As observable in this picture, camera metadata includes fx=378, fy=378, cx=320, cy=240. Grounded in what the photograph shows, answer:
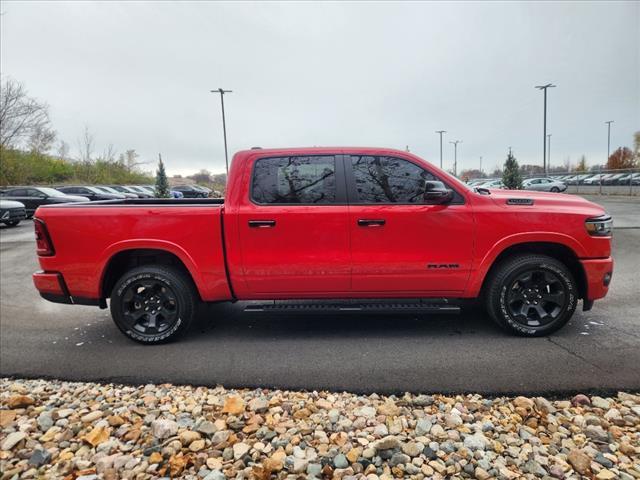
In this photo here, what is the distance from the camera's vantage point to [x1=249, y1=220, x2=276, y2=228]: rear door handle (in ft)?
12.2

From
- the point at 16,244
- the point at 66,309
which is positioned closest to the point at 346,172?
the point at 66,309

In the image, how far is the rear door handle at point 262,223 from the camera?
12.2ft

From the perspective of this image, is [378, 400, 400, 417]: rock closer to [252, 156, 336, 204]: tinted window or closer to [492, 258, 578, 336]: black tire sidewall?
[492, 258, 578, 336]: black tire sidewall

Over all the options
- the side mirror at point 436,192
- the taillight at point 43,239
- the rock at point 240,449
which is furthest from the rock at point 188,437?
the side mirror at point 436,192

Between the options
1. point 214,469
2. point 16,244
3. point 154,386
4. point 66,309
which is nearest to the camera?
point 214,469

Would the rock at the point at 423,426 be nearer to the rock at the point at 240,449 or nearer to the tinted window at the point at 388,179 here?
the rock at the point at 240,449

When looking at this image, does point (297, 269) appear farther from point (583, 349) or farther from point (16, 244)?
point (16, 244)

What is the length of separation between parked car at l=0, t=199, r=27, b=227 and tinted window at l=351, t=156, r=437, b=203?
1693cm

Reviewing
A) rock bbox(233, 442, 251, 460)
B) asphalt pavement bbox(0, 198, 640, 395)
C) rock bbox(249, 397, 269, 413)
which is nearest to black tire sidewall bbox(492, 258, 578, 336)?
asphalt pavement bbox(0, 198, 640, 395)

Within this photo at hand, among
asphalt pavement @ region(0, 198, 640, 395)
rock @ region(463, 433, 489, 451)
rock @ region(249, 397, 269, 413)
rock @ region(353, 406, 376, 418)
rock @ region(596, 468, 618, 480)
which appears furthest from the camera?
asphalt pavement @ region(0, 198, 640, 395)

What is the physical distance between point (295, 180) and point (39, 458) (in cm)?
288

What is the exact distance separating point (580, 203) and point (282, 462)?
12.2 feet

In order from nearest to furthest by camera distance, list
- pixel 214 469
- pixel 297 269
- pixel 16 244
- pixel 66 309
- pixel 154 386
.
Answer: pixel 214 469 → pixel 154 386 → pixel 297 269 → pixel 66 309 → pixel 16 244

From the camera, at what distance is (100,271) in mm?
3867
